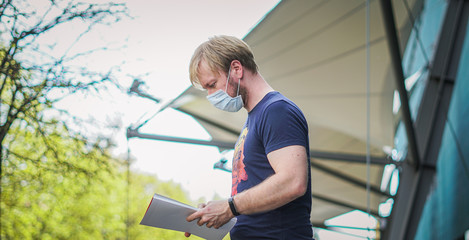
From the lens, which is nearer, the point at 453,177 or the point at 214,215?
the point at 214,215

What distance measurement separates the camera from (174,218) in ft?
5.36

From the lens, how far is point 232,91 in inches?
74.5

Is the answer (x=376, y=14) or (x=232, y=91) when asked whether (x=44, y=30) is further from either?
(x=376, y=14)

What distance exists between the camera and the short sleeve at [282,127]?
151cm

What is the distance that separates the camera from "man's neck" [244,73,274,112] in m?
1.82

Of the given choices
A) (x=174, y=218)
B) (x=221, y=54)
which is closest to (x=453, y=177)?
(x=221, y=54)

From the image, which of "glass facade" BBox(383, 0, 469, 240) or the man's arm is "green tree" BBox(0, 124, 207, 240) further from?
"glass facade" BBox(383, 0, 469, 240)

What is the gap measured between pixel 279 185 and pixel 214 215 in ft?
0.96

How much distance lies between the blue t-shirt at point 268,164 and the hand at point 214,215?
0.10 metres

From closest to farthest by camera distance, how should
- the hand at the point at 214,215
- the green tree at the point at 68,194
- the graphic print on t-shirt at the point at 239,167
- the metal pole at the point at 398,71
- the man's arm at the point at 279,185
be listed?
the man's arm at the point at 279,185, the hand at the point at 214,215, the graphic print on t-shirt at the point at 239,167, the metal pole at the point at 398,71, the green tree at the point at 68,194

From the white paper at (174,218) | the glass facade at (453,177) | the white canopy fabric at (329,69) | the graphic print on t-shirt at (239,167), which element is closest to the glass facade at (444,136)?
the glass facade at (453,177)

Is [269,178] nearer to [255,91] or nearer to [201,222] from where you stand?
[201,222]

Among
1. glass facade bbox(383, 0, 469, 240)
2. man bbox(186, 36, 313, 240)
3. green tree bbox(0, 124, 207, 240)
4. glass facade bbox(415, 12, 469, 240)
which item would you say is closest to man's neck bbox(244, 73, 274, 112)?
man bbox(186, 36, 313, 240)

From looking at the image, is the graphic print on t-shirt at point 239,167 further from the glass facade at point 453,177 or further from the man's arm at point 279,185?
the glass facade at point 453,177
